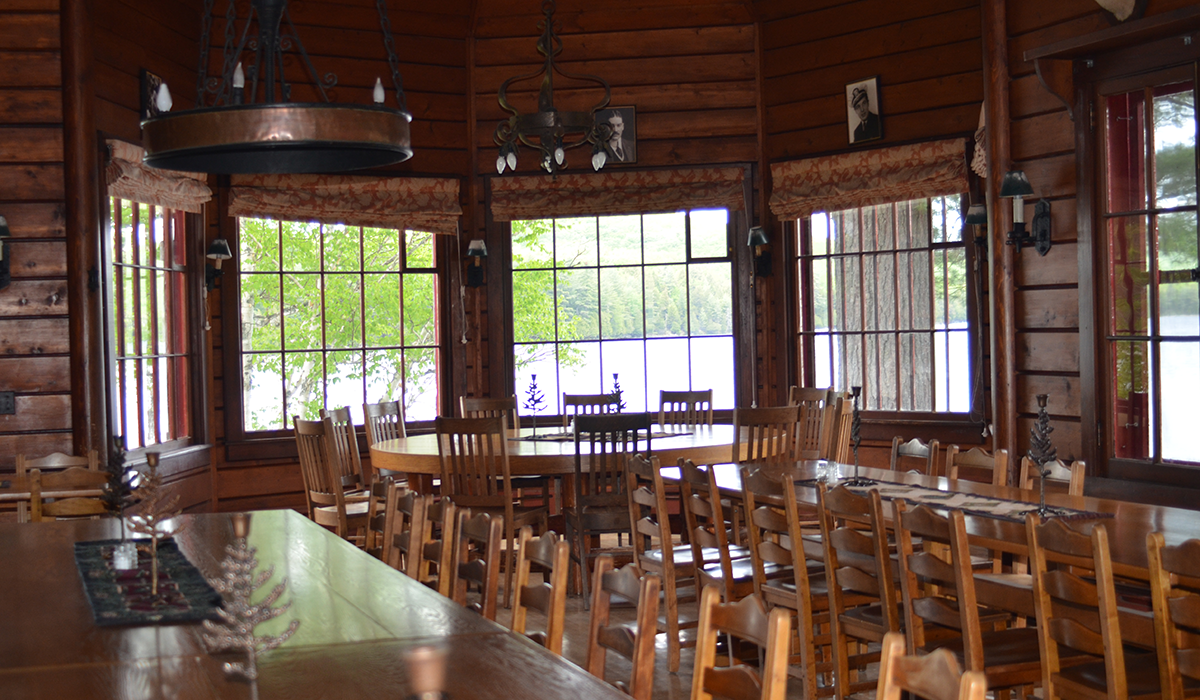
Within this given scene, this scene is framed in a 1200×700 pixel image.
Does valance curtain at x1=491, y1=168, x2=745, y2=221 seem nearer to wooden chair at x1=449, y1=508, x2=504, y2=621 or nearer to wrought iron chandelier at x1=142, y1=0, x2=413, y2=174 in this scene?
wooden chair at x1=449, y1=508, x2=504, y2=621

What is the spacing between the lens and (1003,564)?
13.6ft

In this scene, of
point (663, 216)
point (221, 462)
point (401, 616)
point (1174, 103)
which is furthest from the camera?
point (663, 216)

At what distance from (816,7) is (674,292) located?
2.17m

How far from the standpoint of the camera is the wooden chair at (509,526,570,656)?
2.32m

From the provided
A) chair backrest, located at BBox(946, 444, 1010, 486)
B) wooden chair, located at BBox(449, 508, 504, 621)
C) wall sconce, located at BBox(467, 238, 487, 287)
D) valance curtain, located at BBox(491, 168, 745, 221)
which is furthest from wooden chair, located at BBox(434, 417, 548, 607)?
valance curtain, located at BBox(491, 168, 745, 221)

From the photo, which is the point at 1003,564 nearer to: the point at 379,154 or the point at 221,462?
the point at 379,154

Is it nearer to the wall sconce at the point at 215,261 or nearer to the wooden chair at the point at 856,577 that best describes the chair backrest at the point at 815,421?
the wooden chair at the point at 856,577

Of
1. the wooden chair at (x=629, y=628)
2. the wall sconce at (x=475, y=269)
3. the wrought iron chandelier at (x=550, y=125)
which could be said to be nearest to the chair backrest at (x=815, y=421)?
the wrought iron chandelier at (x=550, y=125)

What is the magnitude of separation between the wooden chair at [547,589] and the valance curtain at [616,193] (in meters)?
5.23

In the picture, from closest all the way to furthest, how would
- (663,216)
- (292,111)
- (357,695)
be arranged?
1. (357,695)
2. (292,111)
3. (663,216)

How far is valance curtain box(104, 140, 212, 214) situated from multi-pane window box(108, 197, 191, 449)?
0.12 metres

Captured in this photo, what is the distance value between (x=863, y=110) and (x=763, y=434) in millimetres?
2652

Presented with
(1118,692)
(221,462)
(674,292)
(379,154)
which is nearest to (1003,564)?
(1118,692)

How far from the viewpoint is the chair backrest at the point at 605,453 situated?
5.21 metres
